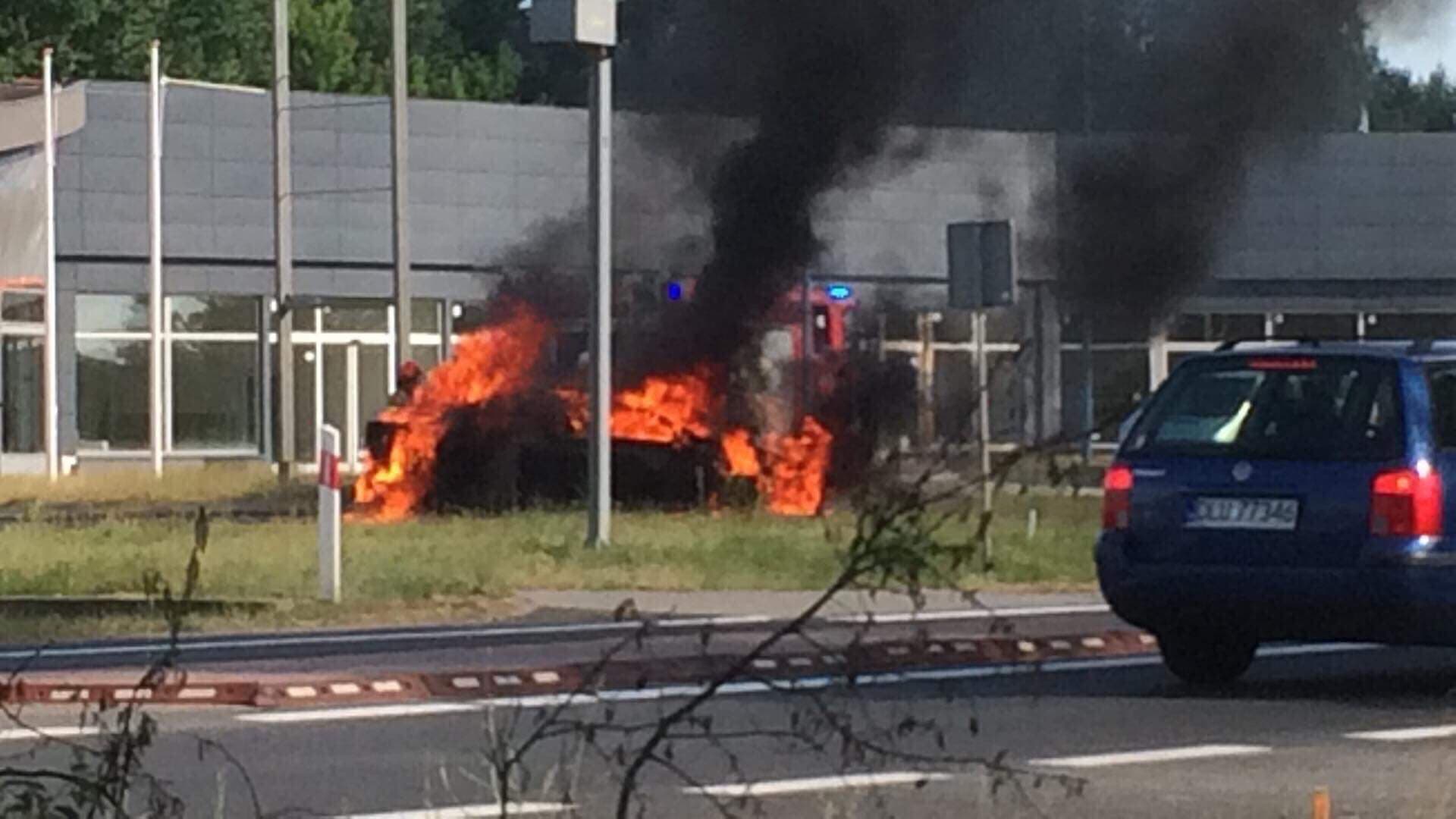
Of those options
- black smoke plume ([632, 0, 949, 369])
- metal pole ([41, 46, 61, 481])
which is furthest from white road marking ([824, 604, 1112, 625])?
metal pole ([41, 46, 61, 481])

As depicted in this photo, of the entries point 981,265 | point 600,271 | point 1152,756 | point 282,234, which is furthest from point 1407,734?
point 282,234

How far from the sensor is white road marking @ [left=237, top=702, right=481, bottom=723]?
1334 cm

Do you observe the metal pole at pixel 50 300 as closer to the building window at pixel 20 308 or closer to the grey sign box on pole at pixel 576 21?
the building window at pixel 20 308

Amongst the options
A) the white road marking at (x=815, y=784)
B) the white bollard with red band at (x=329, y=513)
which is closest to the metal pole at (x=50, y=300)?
the white bollard with red band at (x=329, y=513)

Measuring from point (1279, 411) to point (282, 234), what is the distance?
30.8m

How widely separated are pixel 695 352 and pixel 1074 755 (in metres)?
20.1

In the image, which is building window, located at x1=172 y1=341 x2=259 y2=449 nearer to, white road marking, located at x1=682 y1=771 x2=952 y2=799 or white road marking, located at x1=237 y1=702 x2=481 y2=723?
white road marking, located at x1=237 y1=702 x2=481 y2=723

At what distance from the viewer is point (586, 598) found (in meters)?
21.0

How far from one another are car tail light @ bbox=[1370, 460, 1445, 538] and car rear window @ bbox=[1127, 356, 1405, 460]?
0.15m

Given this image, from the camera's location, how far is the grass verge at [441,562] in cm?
1981

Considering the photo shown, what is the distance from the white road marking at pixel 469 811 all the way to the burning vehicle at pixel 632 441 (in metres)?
20.3

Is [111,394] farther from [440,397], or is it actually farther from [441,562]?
[441,562]

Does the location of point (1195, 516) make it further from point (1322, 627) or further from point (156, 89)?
point (156, 89)

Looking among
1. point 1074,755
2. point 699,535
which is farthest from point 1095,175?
point 1074,755
